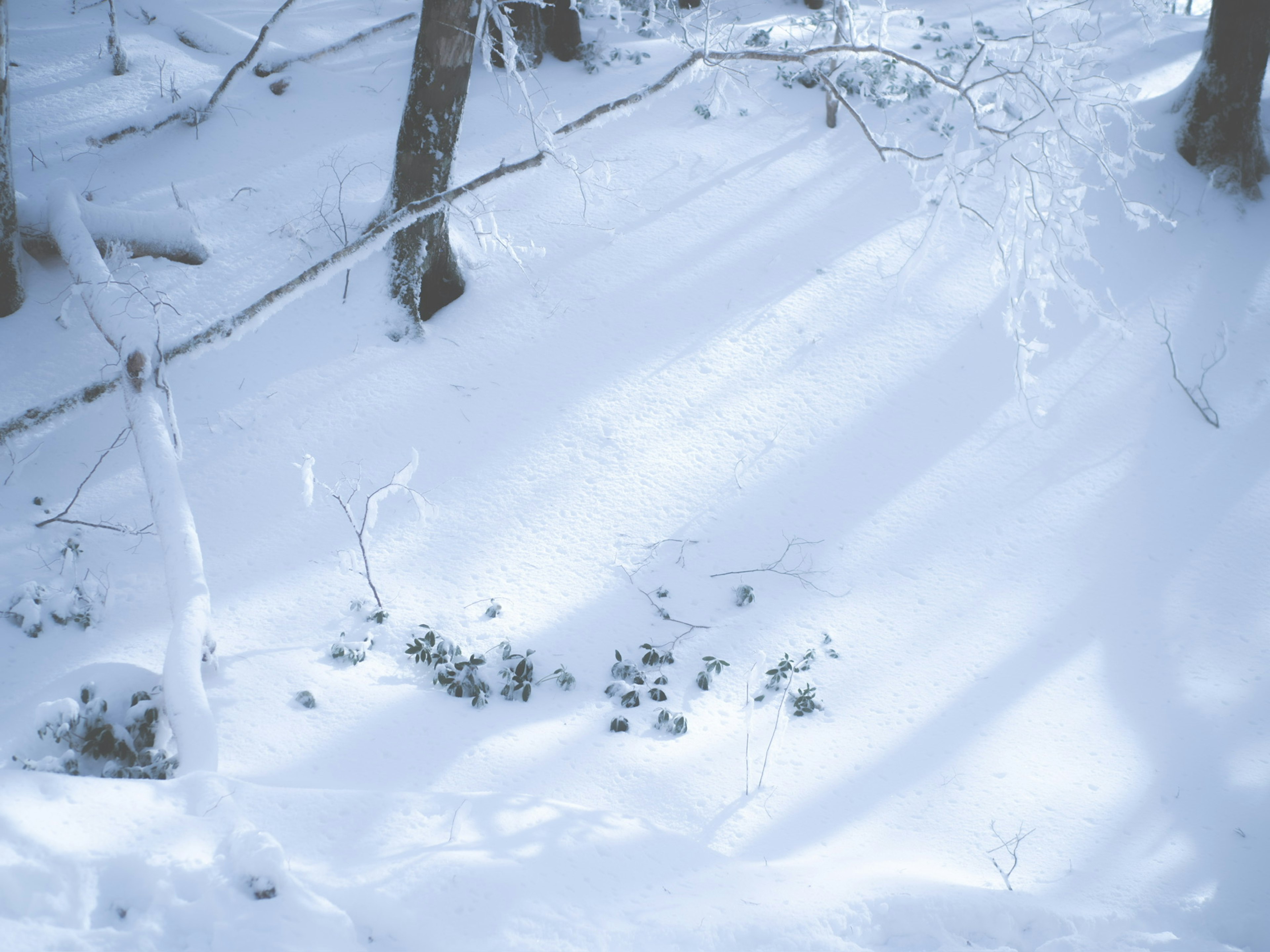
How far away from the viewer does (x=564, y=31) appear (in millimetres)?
8766

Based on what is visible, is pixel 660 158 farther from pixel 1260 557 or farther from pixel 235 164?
pixel 1260 557

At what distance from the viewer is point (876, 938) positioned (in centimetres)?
273

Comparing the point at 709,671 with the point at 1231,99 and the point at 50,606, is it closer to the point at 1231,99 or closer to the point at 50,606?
the point at 50,606

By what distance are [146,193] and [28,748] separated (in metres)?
4.61

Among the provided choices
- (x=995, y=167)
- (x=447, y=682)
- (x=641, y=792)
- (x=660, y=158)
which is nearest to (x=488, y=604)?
(x=447, y=682)

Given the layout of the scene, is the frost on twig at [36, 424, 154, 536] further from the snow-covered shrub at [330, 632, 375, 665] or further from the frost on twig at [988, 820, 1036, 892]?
the frost on twig at [988, 820, 1036, 892]

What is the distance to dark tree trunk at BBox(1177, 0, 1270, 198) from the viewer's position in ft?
25.4

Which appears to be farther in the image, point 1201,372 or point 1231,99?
point 1231,99

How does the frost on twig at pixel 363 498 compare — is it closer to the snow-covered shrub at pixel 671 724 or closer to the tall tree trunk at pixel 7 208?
the snow-covered shrub at pixel 671 724

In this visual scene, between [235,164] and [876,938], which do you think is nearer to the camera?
[876,938]

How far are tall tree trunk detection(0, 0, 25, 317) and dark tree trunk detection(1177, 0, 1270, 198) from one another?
33.7 ft

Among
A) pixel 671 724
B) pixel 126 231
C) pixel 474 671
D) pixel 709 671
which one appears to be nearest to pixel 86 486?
pixel 126 231

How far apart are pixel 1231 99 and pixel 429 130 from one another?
8066mm

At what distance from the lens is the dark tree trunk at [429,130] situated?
5094 millimetres
